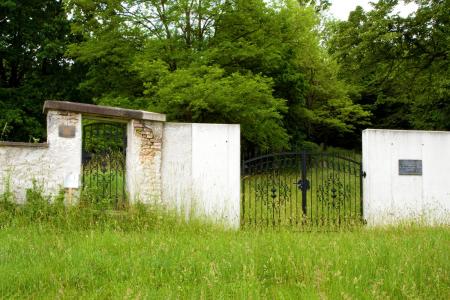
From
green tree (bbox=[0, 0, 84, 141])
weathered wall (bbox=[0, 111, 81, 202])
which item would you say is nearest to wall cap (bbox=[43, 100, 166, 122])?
weathered wall (bbox=[0, 111, 81, 202])

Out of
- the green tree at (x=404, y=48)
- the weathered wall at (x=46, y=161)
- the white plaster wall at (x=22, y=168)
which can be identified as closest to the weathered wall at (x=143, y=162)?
the weathered wall at (x=46, y=161)

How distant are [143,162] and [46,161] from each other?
180 centimetres

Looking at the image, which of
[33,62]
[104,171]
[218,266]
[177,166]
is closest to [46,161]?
[104,171]

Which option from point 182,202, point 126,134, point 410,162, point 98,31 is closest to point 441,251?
point 410,162

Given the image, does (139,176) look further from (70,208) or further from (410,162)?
(410,162)

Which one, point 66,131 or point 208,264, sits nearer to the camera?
point 208,264

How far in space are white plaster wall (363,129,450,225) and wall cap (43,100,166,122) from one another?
15.5ft

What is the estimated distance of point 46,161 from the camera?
7953mm

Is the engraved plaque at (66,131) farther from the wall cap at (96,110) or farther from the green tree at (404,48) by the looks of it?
the green tree at (404,48)

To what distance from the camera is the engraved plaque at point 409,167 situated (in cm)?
908

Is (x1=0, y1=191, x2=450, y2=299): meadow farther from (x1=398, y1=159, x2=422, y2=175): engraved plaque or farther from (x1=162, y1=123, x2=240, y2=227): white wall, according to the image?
(x1=398, y1=159, x2=422, y2=175): engraved plaque

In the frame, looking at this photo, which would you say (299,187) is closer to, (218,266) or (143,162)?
(143,162)

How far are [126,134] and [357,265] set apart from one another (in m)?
5.48

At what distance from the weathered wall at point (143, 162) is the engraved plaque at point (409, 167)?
5153 millimetres
